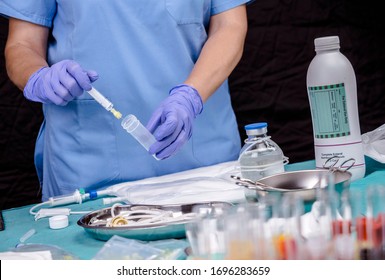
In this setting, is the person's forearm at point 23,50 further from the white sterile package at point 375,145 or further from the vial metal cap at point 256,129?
the white sterile package at point 375,145

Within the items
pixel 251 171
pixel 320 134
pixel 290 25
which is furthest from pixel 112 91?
pixel 290 25

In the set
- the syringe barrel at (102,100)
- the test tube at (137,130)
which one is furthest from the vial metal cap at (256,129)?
the syringe barrel at (102,100)

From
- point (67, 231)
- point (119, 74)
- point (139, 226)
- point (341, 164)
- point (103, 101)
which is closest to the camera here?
point (139, 226)

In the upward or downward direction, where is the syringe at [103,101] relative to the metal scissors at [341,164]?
upward

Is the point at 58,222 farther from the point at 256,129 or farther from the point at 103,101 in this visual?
the point at 256,129

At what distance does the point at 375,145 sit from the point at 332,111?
9.6 inches

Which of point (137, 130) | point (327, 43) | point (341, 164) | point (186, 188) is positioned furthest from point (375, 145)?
point (137, 130)

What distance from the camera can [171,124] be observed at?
59.1 inches

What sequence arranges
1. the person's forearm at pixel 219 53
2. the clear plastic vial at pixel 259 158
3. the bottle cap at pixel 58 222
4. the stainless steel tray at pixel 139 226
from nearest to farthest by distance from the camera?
the stainless steel tray at pixel 139 226 < the bottle cap at pixel 58 222 < the clear plastic vial at pixel 259 158 < the person's forearm at pixel 219 53

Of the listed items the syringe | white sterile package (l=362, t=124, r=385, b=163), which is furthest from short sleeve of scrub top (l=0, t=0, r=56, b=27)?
white sterile package (l=362, t=124, r=385, b=163)

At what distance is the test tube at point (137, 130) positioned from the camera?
1440mm

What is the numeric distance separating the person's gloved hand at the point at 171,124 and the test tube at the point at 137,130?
0.06 ft

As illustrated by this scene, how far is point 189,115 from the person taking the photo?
158cm

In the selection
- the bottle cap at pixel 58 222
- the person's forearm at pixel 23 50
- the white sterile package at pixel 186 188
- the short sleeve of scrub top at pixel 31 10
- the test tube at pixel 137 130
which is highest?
the short sleeve of scrub top at pixel 31 10
